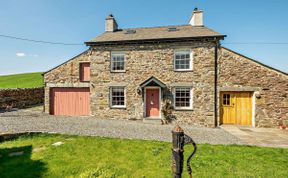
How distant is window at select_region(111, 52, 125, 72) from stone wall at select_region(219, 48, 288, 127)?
772cm

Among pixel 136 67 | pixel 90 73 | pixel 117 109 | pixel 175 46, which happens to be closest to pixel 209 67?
pixel 175 46

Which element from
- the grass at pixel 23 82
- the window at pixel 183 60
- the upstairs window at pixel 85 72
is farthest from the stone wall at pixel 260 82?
the grass at pixel 23 82

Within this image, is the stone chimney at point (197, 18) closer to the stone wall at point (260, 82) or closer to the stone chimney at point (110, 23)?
the stone wall at point (260, 82)

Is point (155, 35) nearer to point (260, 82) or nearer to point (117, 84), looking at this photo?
point (117, 84)

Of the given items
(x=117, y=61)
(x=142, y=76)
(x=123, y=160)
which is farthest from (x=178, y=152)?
(x=117, y=61)

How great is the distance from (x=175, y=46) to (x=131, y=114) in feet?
21.4

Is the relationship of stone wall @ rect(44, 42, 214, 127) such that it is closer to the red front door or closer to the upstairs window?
the upstairs window

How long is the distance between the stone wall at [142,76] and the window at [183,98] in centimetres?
38

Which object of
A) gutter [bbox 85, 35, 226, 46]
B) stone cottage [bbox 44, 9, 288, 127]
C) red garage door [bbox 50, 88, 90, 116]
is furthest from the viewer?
red garage door [bbox 50, 88, 90, 116]

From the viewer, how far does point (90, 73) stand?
13250 mm

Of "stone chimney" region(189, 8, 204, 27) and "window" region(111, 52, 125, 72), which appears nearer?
"window" region(111, 52, 125, 72)

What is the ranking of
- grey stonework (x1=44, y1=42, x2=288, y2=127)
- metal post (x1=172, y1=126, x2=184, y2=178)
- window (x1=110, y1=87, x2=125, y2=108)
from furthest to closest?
window (x1=110, y1=87, x2=125, y2=108) < grey stonework (x1=44, y1=42, x2=288, y2=127) < metal post (x1=172, y1=126, x2=184, y2=178)

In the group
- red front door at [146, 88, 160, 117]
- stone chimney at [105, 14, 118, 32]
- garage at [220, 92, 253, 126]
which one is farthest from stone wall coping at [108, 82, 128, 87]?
garage at [220, 92, 253, 126]

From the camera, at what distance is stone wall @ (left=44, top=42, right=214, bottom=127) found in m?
11.4
